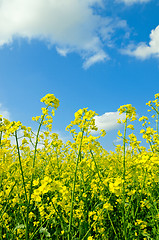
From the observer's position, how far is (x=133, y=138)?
3.79m

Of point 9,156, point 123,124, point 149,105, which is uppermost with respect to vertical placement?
point 149,105

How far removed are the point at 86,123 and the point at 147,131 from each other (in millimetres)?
1895

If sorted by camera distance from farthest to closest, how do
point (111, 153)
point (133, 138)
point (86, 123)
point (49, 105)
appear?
point (111, 153) → point (133, 138) → point (49, 105) → point (86, 123)

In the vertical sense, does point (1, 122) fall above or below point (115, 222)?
above

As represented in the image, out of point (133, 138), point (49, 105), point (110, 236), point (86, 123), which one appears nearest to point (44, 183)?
point (86, 123)

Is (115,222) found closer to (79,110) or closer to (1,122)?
(79,110)

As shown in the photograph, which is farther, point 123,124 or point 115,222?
point 115,222

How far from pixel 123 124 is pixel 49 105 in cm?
99

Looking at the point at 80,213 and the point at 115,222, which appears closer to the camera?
the point at 80,213

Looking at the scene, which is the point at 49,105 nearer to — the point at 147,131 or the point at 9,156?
the point at 9,156

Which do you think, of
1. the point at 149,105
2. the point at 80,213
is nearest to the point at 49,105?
the point at 80,213

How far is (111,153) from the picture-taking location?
7734mm

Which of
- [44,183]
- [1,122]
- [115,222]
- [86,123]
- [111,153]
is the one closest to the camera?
[44,183]

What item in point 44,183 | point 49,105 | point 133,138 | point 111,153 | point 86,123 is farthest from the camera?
point 111,153
